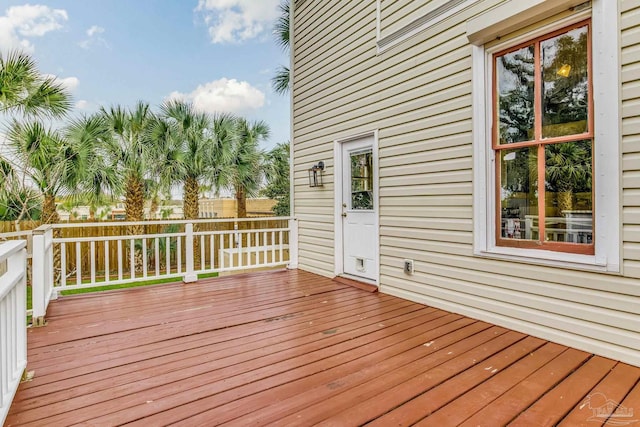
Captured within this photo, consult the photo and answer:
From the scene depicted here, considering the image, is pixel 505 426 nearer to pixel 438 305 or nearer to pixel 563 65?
pixel 438 305

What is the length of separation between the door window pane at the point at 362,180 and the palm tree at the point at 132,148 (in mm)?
4977

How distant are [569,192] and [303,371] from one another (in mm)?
2268

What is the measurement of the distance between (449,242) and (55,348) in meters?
3.33

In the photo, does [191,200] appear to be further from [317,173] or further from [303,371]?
[303,371]

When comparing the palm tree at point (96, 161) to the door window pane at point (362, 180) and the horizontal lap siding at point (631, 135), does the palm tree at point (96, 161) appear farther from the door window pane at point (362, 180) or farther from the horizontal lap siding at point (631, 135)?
the horizontal lap siding at point (631, 135)

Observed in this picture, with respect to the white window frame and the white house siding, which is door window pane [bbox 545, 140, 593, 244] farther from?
the white house siding

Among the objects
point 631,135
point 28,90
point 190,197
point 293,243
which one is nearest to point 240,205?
point 190,197

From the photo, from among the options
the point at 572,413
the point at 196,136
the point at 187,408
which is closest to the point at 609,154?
the point at 572,413

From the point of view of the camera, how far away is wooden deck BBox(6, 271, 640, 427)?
161 centimetres

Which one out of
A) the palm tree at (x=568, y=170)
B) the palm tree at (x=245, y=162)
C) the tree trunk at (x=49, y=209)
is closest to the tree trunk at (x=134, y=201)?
the tree trunk at (x=49, y=209)

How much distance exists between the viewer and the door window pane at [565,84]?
2.36 m

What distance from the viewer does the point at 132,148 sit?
695cm

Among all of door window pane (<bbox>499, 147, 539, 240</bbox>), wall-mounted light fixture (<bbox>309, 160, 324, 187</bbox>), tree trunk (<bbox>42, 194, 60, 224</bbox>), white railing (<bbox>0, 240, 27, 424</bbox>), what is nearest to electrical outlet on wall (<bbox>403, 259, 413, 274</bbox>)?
door window pane (<bbox>499, 147, 539, 240</bbox>)

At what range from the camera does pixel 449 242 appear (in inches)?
126
